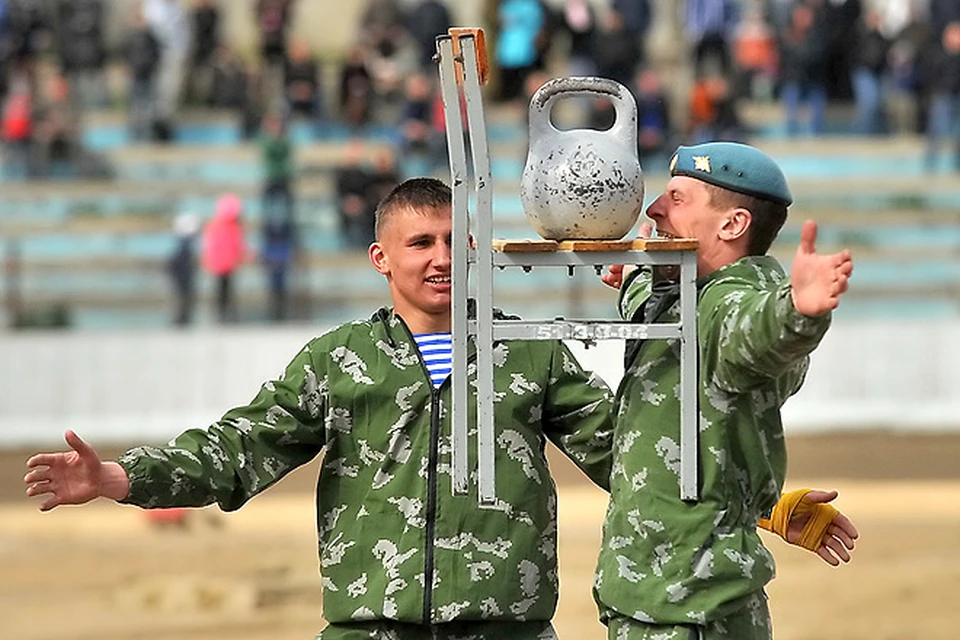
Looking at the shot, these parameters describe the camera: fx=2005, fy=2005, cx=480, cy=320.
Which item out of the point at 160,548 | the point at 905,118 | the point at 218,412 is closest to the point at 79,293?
the point at 218,412

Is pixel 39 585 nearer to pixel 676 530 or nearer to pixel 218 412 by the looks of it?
pixel 218 412

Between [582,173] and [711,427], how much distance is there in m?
0.65

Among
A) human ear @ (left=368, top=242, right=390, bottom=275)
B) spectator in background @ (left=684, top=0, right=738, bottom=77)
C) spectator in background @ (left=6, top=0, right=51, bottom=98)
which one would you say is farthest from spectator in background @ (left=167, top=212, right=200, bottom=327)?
human ear @ (left=368, top=242, right=390, bottom=275)

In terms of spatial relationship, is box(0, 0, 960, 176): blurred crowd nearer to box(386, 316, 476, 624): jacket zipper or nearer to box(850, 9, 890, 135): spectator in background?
box(850, 9, 890, 135): spectator in background

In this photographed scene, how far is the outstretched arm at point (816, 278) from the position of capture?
13.5 feet

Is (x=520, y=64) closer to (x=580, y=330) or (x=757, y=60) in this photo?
(x=757, y=60)

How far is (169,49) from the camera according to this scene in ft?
80.1

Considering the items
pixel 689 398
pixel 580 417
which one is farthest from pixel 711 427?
pixel 580 417

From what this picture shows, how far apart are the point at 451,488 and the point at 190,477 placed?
0.66 meters

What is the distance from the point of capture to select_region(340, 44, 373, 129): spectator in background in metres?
23.2

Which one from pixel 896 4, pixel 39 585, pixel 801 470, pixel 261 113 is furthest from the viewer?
pixel 896 4

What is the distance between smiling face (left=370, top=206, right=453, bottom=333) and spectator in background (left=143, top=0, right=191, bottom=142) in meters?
19.4

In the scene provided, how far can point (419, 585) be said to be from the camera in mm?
4906

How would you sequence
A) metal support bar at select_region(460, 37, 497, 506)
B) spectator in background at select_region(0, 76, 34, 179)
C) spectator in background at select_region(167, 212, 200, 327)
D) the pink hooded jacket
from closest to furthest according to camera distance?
metal support bar at select_region(460, 37, 497, 506), spectator in background at select_region(167, 212, 200, 327), the pink hooded jacket, spectator in background at select_region(0, 76, 34, 179)
